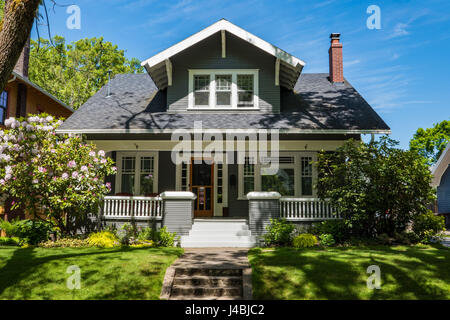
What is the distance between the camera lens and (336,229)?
36.8ft

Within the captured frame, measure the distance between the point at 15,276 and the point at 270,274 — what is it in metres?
4.76

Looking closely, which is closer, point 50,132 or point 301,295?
point 301,295

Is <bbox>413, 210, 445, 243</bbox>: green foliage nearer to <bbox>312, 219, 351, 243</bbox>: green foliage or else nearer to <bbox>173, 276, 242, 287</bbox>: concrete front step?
<bbox>312, 219, 351, 243</bbox>: green foliage

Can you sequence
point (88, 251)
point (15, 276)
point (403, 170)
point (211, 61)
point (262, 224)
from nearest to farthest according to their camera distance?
point (15, 276) → point (88, 251) → point (403, 170) → point (262, 224) → point (211, 61)

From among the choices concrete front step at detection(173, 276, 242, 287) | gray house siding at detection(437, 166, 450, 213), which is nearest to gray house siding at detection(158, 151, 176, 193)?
concrete front step at detection(173, 276, 242, 287)

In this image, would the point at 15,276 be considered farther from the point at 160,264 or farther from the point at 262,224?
the point at 262,224

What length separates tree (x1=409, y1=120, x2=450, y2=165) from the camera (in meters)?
45.0

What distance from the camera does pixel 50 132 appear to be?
11797 millimetres

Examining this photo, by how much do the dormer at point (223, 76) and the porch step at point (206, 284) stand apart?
7.41 metres

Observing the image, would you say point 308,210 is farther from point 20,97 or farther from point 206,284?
point 20,97

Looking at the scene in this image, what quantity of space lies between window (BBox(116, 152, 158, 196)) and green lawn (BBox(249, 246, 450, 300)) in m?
6.95

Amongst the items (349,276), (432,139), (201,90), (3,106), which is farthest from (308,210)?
(432,139)

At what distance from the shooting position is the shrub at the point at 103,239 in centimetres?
1057
